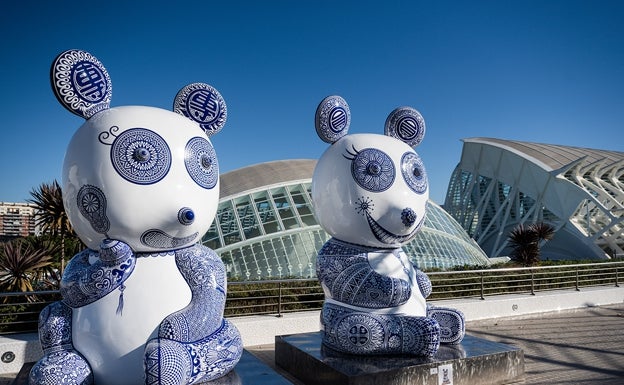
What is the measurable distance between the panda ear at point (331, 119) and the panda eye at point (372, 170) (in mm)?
503

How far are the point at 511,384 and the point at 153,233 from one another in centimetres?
398

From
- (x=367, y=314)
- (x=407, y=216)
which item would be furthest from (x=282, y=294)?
(x=407, y=216)

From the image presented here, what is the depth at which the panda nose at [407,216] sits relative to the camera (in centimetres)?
414

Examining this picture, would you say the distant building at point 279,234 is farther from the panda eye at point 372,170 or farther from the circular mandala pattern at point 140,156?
the circular mandala pattern at point 140,156

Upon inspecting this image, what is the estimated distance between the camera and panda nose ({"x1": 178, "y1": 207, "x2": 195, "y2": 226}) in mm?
2973

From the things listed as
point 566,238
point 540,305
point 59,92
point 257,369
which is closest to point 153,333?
point 257,369

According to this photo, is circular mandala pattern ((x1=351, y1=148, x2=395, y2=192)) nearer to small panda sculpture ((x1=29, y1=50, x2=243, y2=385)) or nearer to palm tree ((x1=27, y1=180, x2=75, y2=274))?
small panda sculpture ((x1=29, y1=50, x2=243, y2=385))

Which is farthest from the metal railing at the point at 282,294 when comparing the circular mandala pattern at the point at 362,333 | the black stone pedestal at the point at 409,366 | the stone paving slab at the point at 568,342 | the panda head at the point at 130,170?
the panda head at the point at 130,170

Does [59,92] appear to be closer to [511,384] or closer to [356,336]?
[356,336]

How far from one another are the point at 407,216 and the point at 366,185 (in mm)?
487

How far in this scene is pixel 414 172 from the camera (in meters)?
4.39

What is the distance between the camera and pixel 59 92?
3.12 meters

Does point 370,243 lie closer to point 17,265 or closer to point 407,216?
point 407,216

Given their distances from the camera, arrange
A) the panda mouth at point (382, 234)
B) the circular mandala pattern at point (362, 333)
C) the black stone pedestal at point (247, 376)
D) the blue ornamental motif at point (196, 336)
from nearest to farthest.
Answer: the blue ornamental motif at point (196, 336) → the black stone pedestal at point (247, 376) → the circular mandala pattern at point (362, 333) → the panda mouth at point (382, 234)
